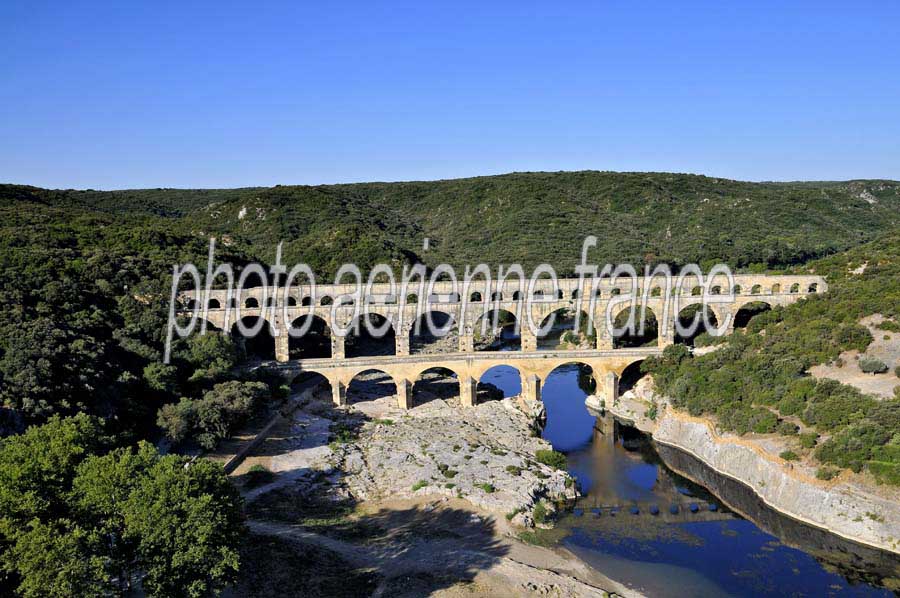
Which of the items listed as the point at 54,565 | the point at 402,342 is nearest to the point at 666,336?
the point at 402,342

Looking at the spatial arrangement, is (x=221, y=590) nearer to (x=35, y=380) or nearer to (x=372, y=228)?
(x=35, y=380)

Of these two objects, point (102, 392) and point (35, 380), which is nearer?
point (35, 380)

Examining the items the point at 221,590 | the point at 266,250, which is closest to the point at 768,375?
the point at 221,590

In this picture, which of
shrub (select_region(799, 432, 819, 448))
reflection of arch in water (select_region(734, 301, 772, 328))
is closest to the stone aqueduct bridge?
reflection of arch in water (select_region(734, 301, 772, 328))

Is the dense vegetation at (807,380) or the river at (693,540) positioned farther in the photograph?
the dense vegetation at (807,380)

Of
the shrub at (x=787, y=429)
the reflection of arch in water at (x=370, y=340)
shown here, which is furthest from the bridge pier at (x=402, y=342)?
the shrub at (x=787, y=429)

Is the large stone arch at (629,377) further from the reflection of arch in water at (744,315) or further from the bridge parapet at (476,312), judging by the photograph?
the reflection of arch in water at (744,315)
